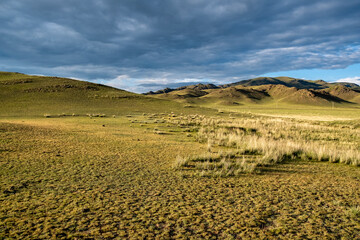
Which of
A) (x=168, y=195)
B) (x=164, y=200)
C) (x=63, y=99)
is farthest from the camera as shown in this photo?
(x=63, y=99)

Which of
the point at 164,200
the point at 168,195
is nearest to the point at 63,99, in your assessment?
the point at 168,195

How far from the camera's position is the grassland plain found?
Answer: 172 inches

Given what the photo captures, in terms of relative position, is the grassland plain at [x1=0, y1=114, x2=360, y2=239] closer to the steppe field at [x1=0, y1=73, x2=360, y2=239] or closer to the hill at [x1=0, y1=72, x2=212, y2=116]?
the steppe field at [x1=0, y1=73, x2=360, y2=239]

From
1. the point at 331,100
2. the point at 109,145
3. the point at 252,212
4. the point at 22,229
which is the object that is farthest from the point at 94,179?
the point at 331,100

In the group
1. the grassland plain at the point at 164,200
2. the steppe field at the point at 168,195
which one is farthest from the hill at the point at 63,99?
the grassland plain at the point at 164,200

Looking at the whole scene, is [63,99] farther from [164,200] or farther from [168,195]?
[164,200]

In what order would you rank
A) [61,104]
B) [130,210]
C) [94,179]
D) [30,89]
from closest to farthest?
[130,210], [94,179], [61,104], [30,89]

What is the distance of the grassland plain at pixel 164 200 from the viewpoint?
4.36 meters

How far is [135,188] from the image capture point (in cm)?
641

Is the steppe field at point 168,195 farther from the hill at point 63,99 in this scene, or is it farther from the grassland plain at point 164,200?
the hill at point 63,99

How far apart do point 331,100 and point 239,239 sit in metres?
189

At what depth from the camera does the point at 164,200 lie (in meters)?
5.67

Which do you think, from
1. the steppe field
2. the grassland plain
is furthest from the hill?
the grassland plain

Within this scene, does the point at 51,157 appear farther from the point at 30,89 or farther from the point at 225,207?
the point at 30,89
